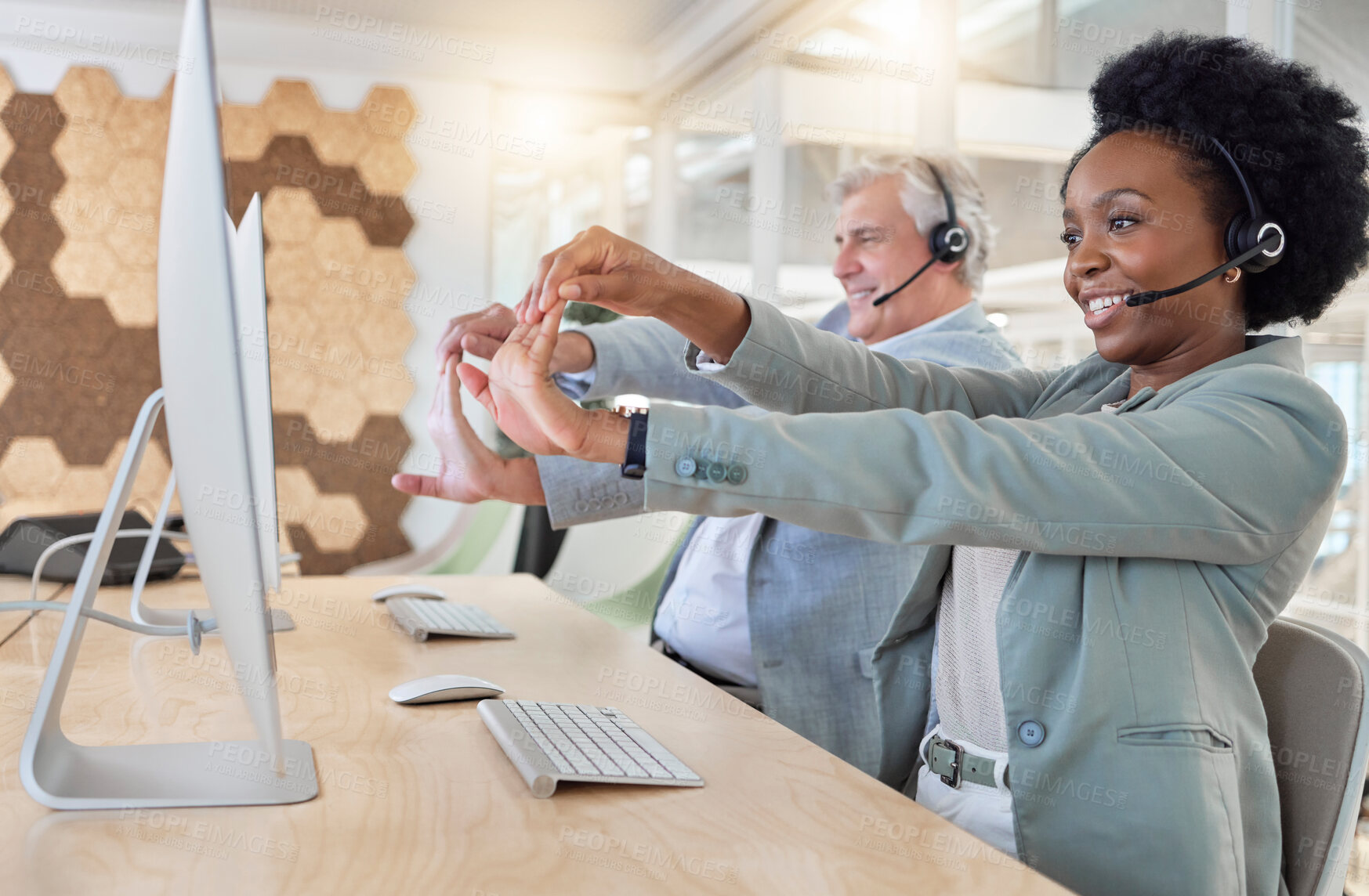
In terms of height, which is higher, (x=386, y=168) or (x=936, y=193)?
(x=386, y=168)

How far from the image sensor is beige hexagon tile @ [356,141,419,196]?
4.34 metres

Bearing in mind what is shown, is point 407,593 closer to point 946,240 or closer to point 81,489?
point 946,240

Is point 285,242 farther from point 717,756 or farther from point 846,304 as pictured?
point 717,756

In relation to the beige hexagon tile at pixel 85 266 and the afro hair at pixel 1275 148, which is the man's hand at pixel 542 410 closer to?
the afro hair at pixel 1275 148

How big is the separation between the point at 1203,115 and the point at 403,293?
12.6 ft

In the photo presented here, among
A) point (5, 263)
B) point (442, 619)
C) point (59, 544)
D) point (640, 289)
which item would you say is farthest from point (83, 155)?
point (640, 289)

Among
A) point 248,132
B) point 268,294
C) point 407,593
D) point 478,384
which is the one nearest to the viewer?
point 478,384

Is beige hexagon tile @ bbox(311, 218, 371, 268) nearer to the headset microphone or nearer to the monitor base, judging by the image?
the monitor base

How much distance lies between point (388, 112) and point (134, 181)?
1051mm

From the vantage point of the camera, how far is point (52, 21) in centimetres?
409

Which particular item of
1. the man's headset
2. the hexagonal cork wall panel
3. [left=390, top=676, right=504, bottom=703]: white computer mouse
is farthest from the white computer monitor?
the hexagonal cork wall panel

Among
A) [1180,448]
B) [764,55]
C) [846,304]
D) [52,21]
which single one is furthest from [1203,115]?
[52,21]

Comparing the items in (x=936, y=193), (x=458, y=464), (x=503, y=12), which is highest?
(x=503, y=12)

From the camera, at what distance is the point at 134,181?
409 cm
